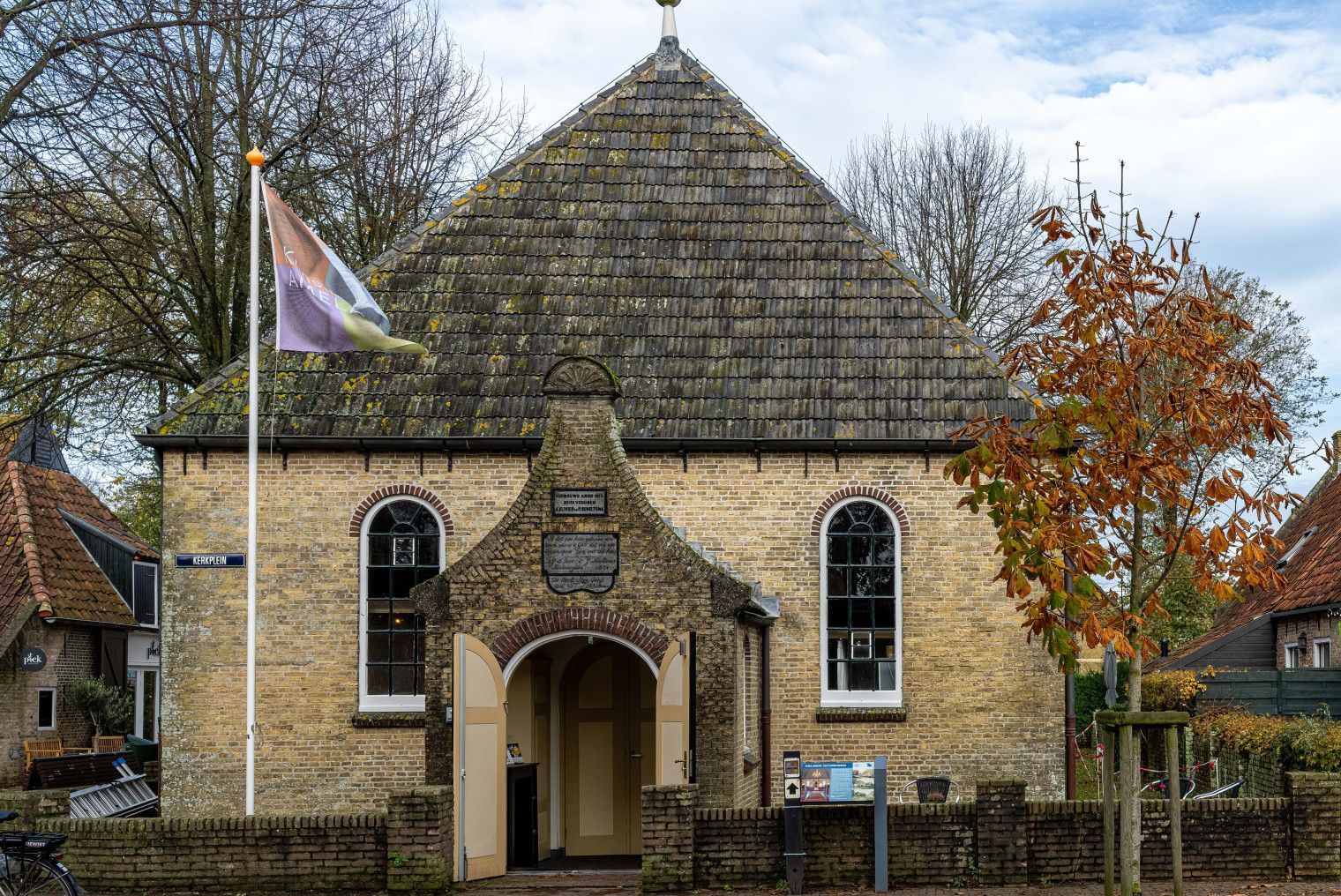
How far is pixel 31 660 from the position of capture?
1046 inches

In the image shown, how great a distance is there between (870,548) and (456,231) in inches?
Answer: 278

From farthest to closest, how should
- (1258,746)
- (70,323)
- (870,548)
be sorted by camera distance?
(70,323) → (1258,746) → (870,548)

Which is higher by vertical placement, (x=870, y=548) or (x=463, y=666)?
(x=870, y=548)

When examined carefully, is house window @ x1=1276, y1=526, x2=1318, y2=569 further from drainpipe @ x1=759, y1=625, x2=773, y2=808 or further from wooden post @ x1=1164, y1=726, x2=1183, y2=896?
wooden post @ x1=1164, y1=726, x2=1183, y2=896

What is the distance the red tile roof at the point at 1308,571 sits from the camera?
25.8 metres

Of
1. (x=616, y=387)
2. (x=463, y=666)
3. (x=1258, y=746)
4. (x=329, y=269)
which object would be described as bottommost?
(x=1258, y=746)

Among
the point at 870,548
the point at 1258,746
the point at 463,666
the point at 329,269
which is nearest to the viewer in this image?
the point at 463,666

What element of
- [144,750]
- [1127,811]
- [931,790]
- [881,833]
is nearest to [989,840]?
[881,833]

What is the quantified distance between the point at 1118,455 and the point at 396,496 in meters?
9.95

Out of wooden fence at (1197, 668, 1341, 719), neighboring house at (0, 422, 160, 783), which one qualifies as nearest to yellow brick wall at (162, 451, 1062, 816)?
wooden fence at (1197, 668, 1341, 719)

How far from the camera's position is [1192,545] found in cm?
1130

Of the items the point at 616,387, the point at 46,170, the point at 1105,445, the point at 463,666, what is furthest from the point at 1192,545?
the point at 46,170

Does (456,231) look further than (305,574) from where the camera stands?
Yes

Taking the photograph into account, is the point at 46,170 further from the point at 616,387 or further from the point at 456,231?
the point at 616,387
